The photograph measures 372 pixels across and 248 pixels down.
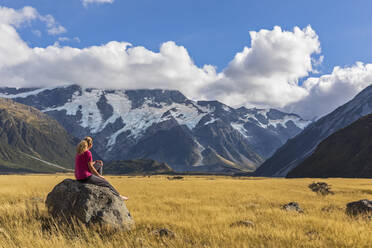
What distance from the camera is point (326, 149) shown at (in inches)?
5497

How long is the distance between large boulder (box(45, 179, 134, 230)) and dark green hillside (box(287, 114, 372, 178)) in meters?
118

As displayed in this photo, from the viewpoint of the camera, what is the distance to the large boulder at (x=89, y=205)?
9.44m

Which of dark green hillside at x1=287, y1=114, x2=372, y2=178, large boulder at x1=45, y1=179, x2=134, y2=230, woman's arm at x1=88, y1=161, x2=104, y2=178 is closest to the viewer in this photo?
large boulder at x1=45, y1=179, x2=134, y2=230

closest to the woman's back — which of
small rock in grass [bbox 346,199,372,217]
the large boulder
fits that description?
the large boulder

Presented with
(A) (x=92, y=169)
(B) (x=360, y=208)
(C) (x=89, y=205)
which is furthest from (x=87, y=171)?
(B) (x=360, y=208)

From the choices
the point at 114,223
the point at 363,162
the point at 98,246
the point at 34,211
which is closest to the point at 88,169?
the point at 114,223

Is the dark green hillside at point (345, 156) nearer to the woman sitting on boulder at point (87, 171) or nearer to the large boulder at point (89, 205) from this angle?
the woman sitting on boulder at point (87, 171)

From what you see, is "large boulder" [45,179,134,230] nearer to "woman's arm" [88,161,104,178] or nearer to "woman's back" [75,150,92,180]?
"woman's back" [75,150,92,180]

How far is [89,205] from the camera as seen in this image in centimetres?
954

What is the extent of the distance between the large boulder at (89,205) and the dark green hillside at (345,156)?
118 m

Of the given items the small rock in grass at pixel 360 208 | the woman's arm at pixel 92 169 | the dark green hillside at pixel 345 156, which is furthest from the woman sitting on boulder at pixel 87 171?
the dark green hillside at pixel 345 156

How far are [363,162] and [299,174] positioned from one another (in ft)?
90.3

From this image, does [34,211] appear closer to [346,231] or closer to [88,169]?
[88,169]

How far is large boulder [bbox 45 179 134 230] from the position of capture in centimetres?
944
